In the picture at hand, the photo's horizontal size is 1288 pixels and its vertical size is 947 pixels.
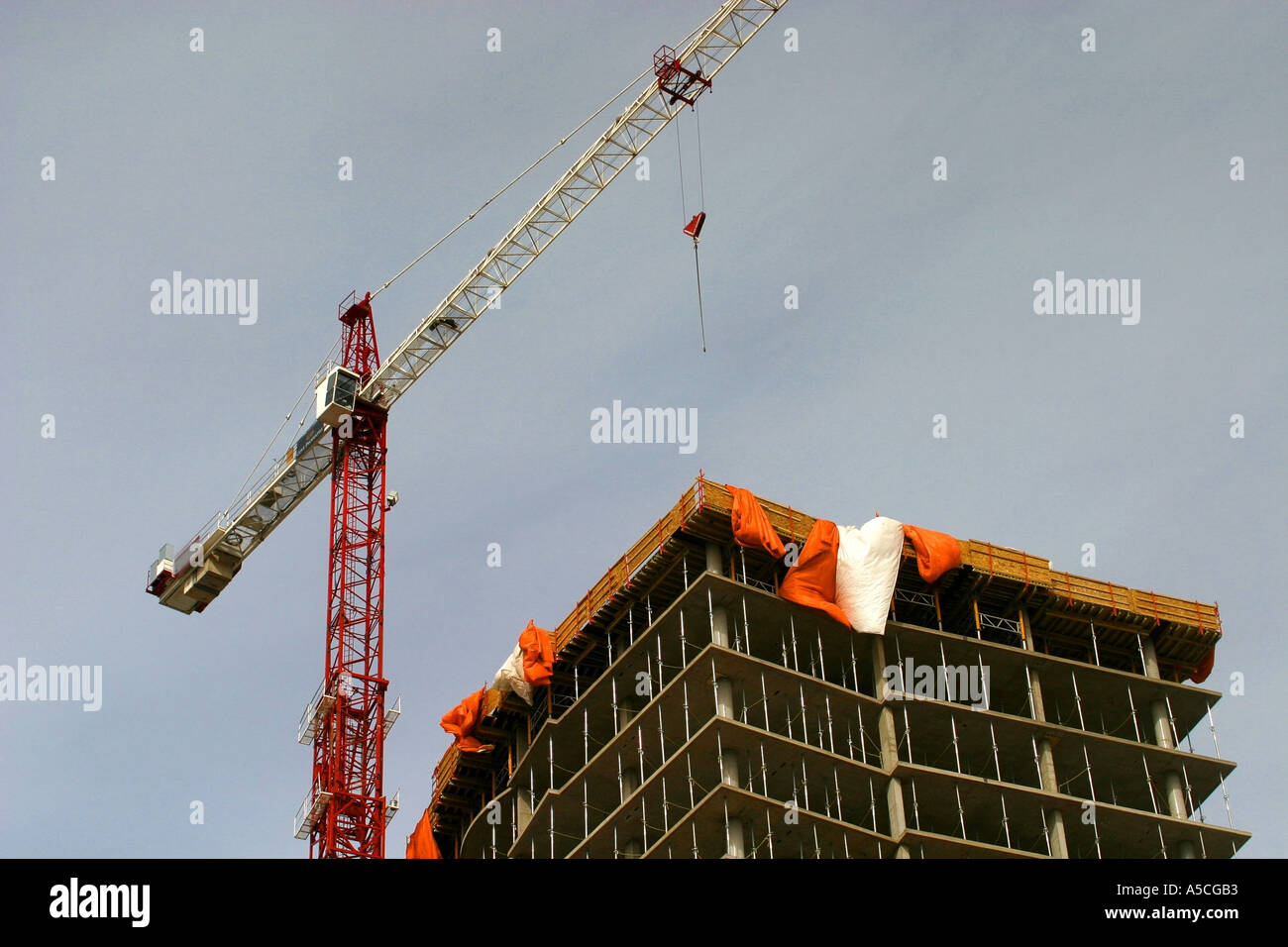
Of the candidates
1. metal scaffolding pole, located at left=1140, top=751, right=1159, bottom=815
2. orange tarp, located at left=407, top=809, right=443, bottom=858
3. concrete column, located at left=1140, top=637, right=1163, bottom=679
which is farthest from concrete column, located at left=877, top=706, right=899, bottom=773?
orange tarp, located at left=407, top=809, right=443, bottom=858

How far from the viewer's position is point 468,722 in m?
80.8

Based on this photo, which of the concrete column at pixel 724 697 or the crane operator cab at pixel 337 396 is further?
the crane operator cab at pixel 337 396

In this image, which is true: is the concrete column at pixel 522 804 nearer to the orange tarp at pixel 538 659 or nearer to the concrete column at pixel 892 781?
the orange tarp at pixel 538 659

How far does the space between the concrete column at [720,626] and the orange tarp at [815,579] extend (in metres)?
2.28

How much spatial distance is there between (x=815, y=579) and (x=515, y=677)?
548 inches

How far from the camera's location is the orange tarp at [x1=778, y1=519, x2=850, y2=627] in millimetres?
69938

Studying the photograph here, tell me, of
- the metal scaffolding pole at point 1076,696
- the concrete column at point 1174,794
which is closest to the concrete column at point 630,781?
the metal scaffolding pole at point 1076,696

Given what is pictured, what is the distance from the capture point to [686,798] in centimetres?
6700

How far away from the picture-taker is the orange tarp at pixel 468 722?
80875mm

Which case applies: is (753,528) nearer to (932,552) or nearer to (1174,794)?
(932,552)

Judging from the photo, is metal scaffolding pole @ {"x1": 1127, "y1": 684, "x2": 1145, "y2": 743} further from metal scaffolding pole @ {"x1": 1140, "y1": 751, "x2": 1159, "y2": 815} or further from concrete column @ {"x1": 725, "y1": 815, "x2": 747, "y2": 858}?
concrete column @ {"x1": 725, "y1": 815, "x2": 747, "y2": 858}

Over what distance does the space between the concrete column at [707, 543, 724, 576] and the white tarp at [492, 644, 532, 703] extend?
10.1 meters
